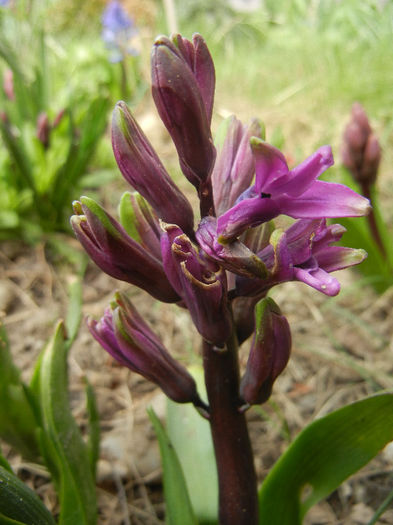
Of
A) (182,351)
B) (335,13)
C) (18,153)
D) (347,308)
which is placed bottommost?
(347,308)

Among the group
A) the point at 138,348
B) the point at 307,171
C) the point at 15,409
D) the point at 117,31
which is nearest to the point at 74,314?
the point at 15,409

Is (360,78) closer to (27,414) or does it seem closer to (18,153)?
(18,153)

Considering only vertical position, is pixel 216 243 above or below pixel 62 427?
above

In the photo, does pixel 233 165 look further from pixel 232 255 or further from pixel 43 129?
pixel 43 129

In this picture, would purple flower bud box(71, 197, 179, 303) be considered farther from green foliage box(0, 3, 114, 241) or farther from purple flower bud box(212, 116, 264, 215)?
green foliage box(0, 3, 114, 241)

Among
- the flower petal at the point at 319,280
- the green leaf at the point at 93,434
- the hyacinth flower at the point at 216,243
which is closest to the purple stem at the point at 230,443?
the hyacinth flower at the point at 216,243

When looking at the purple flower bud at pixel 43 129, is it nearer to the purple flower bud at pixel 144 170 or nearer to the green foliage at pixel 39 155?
the green foliage at pixel 39 155

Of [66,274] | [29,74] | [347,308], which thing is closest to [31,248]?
[66,274]

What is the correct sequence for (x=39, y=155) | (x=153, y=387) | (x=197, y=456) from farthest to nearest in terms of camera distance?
(x=39, y=155)
(x=153, y=387)
(x=197, y=456)
